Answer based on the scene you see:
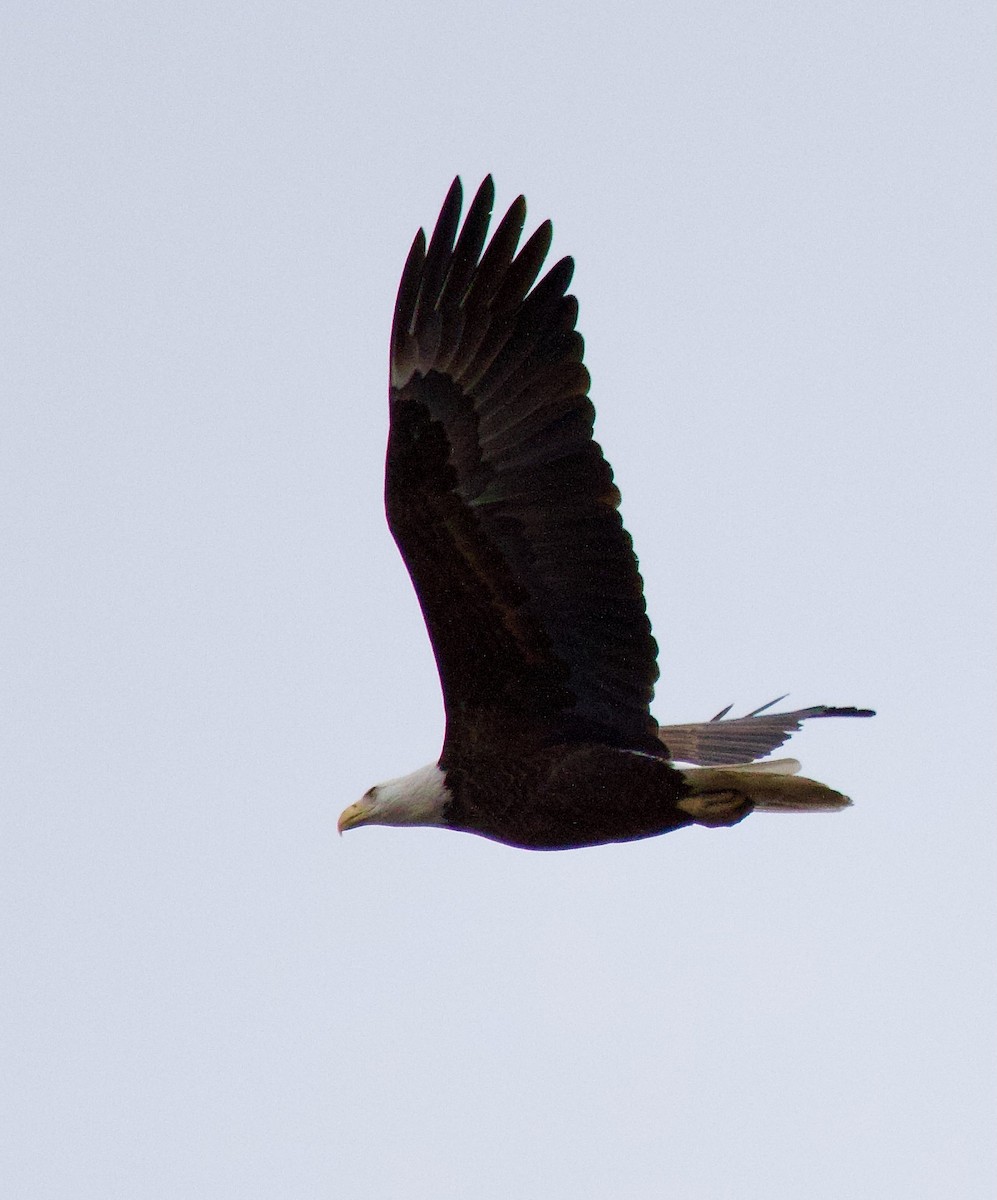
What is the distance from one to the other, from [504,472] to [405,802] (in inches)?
52.1

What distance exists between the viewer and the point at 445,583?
27.1ft

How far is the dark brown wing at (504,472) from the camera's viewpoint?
815cm

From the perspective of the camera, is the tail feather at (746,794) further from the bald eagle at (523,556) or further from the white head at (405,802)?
the white head at (405,802)

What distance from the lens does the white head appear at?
850 centimetres

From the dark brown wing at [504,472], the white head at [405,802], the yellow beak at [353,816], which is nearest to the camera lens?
the dark brown wing at [504,472]

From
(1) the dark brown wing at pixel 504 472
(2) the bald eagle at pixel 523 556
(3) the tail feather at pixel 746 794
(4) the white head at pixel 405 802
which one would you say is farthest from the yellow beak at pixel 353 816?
(3) the tail feather at pixel 746 794

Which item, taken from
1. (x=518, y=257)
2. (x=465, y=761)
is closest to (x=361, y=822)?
(x=465, y=761)

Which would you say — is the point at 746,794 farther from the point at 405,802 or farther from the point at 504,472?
the point at 504,472

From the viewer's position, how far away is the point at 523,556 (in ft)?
27.0

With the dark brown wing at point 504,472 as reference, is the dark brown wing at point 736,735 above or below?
below

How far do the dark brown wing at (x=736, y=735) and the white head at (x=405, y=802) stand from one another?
1.10 metres

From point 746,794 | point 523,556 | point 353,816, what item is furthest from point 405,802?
point 746,794

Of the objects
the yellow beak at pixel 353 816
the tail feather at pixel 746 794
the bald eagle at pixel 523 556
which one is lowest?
the tail feather at pixel 746 794

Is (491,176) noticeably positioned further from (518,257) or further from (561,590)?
(561,590)
